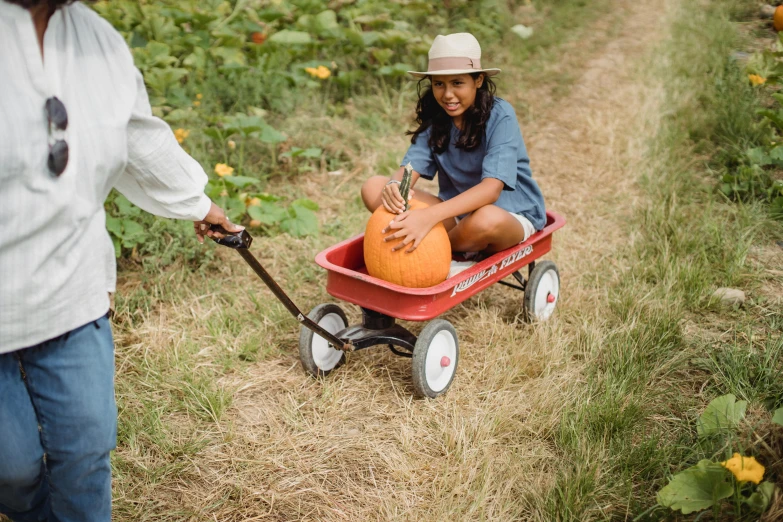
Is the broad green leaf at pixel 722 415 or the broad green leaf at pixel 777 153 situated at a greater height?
the broad green leaf at pixel 777 153

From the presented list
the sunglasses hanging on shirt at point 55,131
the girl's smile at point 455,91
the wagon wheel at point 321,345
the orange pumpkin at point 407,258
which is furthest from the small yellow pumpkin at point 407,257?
the sunglasses hanging on shirt at point 55,131

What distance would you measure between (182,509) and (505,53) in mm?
5783

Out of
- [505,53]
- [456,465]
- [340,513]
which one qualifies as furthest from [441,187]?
[505,53]

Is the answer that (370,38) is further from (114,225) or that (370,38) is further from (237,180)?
(114,225)

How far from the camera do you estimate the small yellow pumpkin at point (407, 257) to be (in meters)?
2.93

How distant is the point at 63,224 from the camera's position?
5.04ft

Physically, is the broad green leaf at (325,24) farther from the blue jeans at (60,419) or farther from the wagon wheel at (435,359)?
the blue jeans at (60,419)

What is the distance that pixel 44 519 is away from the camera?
6.28 feet

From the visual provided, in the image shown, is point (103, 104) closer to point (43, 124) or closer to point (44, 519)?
point (43, 124)

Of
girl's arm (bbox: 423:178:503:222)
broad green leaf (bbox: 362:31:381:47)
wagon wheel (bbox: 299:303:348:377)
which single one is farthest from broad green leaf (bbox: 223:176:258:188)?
broad green leaf (bbox: 362:31:381:47)

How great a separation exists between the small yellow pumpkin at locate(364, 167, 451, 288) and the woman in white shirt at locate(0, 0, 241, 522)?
1.17m

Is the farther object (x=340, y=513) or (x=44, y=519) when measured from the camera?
(x=340, y=513)

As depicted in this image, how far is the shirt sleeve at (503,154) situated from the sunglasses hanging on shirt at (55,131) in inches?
79.6

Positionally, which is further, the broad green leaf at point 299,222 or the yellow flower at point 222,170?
the broad green leaf at point 299,222
